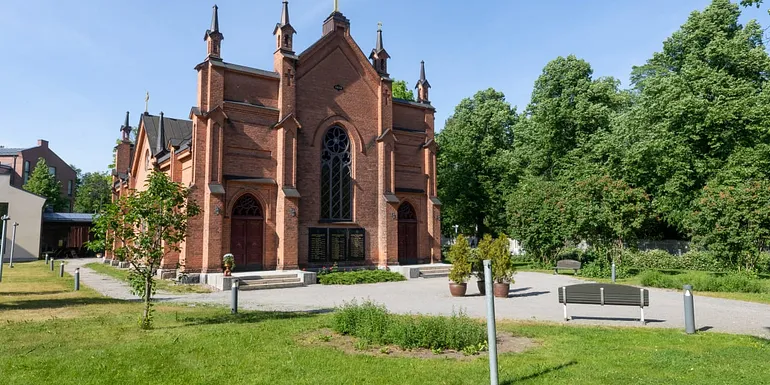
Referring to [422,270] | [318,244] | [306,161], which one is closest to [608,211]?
[422,270]

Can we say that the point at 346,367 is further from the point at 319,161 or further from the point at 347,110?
the point at 347,110

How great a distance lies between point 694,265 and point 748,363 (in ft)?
77.1

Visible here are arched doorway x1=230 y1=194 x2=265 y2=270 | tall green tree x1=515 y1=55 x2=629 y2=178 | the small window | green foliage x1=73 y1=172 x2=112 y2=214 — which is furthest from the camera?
the small window

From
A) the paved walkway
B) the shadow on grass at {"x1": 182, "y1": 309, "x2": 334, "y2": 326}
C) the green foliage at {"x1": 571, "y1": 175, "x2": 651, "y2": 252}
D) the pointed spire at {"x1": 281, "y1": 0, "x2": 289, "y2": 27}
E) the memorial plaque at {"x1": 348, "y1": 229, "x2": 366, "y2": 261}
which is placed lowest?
the paved walkway

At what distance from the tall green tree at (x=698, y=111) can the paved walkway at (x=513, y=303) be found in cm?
1261

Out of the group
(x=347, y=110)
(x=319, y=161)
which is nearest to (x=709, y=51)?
(x=347, y=110)

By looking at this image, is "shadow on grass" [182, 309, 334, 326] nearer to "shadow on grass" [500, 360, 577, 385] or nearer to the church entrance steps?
"shadow on grass" [500, 360, 577, 385]

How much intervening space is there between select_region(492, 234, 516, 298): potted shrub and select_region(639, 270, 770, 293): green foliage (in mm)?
5887

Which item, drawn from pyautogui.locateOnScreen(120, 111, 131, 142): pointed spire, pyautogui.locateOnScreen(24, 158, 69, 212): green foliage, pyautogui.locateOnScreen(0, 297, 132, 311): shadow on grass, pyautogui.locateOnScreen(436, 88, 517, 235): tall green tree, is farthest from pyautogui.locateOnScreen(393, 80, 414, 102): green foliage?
pyautogui.locateOnScreen(24, 158, 69, 212): green foliage

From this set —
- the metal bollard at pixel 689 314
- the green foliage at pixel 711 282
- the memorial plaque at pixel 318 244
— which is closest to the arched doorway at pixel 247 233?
the memorial plaque at pixel 318 244

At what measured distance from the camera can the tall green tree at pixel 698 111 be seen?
27250 millimetres

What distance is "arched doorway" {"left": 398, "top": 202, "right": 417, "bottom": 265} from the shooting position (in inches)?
1109

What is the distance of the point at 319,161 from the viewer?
25547 mm

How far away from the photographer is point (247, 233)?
2327 centimetres
